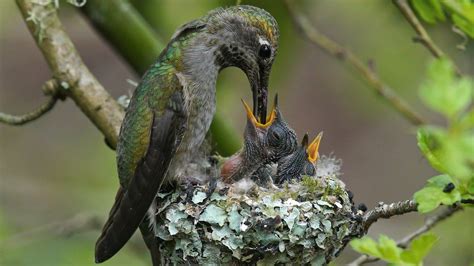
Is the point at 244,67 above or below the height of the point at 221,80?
above

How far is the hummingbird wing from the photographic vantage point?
3.07m

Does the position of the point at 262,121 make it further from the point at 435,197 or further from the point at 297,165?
the point at 435,197

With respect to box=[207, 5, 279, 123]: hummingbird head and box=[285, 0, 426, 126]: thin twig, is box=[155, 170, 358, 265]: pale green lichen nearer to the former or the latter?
box=[207, 5, 279, 123]: hummingbird head

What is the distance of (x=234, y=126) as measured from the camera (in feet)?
17.6

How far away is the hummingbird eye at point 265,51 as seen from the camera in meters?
3.43

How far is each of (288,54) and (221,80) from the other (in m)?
0.40

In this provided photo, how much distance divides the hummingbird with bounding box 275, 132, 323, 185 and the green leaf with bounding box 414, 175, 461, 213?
146 cm

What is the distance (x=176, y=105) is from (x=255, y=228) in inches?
23.4

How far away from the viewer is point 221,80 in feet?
15.0

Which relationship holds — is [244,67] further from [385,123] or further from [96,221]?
[385,123]

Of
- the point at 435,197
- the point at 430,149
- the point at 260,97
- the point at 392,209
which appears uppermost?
the point at 430,149

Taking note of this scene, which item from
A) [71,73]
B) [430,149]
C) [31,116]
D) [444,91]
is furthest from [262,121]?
[444,91]

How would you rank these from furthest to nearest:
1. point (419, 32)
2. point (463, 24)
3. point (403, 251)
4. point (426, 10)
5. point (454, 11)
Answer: point (419, 32), point (426, 10), point (463, 24), point (454, 11), point (403, 251)

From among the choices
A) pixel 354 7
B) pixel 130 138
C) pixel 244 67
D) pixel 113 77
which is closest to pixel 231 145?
pixel 244 67
